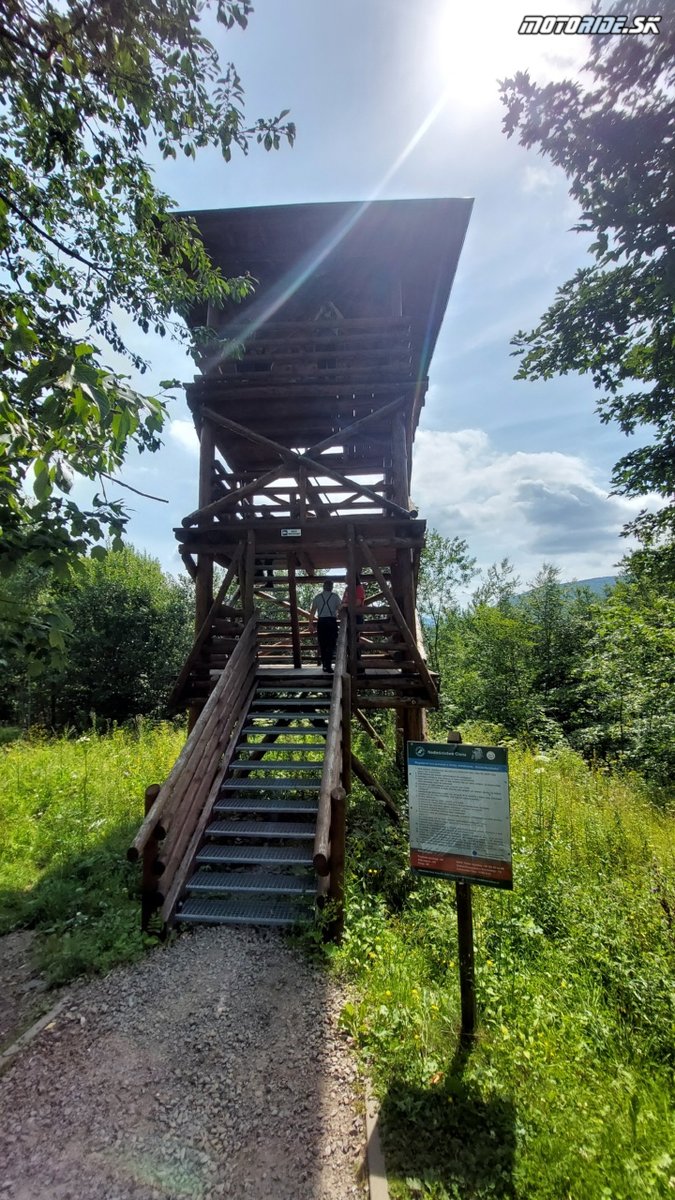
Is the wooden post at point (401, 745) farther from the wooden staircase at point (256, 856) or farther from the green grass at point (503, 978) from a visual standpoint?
the wooden staircase at point (256, 856)

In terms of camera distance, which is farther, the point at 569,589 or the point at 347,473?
the point at 569,589

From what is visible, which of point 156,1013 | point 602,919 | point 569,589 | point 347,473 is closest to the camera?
point 156,1013

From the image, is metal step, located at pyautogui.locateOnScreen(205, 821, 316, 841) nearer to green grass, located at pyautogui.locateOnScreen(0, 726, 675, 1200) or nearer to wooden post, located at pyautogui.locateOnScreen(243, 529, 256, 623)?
green grass, located at pyautogui.locateOnScreen(0, 726, 675, 1200)

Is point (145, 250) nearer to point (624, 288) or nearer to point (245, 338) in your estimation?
point (245, 338)

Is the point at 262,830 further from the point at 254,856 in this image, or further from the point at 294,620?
the point at 294,620

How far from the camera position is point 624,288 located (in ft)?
20.2

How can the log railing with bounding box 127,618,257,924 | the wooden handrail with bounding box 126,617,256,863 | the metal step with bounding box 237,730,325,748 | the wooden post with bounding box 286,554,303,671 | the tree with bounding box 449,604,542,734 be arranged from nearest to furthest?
1. the wooden handrail with bounding box 126,617,256,863
2. the log railing with bounding box 127,618,257,924
3. the metal step with bounding box 237,730,325,748
4. the wooden post with bounding box 286,554,303,671
5. the tree with bounding box 449,604,542,734

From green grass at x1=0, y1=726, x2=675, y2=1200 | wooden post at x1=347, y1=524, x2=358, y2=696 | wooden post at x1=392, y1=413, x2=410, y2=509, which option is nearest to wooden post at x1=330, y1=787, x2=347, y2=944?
green grass at x1=0, y1=726, x2=675, y2=1200

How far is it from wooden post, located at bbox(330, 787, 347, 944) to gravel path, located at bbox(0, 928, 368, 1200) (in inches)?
15.6

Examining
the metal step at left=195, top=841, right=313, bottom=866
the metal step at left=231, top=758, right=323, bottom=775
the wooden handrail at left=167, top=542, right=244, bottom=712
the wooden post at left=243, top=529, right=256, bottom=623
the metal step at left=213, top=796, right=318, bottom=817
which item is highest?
the wooden post at left=243, top=529, right=256, bottom=623

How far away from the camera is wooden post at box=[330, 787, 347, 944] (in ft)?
12.7

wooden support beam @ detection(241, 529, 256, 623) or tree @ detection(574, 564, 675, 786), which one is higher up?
wooden support beam @ detection(241, 529, 256, 623)

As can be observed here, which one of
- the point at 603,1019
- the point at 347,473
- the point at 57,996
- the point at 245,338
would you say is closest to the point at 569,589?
the point at 347,473

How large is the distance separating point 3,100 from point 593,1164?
7.75m
